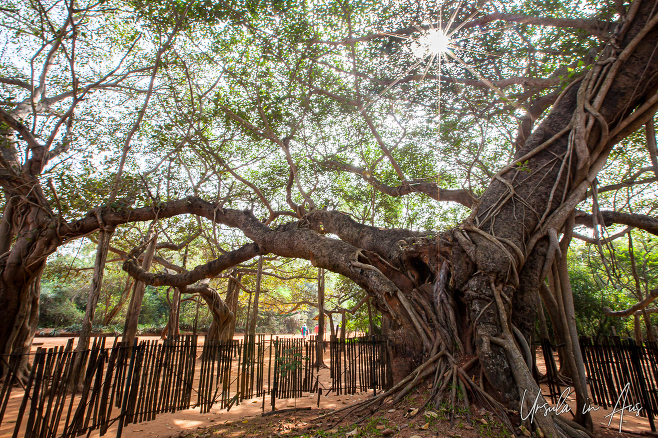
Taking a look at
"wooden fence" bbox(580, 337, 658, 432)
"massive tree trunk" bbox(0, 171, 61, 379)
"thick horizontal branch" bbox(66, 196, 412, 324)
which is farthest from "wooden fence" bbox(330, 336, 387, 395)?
"massive tree trunk" bbox(0, 171, 61, 379)

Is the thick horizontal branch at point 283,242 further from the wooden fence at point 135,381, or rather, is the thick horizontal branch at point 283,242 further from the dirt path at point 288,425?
the wooden fence at point 135,381

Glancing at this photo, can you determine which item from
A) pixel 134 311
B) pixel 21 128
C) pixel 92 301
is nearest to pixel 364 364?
pixel 92 301

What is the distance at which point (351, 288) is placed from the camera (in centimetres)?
1329

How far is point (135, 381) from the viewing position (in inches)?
169

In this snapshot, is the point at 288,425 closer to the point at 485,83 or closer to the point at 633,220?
the point at 633,220

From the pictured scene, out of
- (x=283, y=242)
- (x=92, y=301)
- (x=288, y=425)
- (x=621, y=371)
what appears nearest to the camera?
(x=288, y=425)

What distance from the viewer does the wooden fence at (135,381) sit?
11.3 ft

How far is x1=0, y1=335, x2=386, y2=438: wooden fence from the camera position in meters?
3.43

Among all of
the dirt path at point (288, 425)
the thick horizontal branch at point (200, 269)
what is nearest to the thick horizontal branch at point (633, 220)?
the dirt path at point (288, 425)

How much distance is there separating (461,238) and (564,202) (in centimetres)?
131

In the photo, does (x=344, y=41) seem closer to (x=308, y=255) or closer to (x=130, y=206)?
(x=308, y=255)

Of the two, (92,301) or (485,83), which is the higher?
(485,83)

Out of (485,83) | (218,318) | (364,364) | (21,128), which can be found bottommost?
(364,364)

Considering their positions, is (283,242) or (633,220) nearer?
(633,220)
